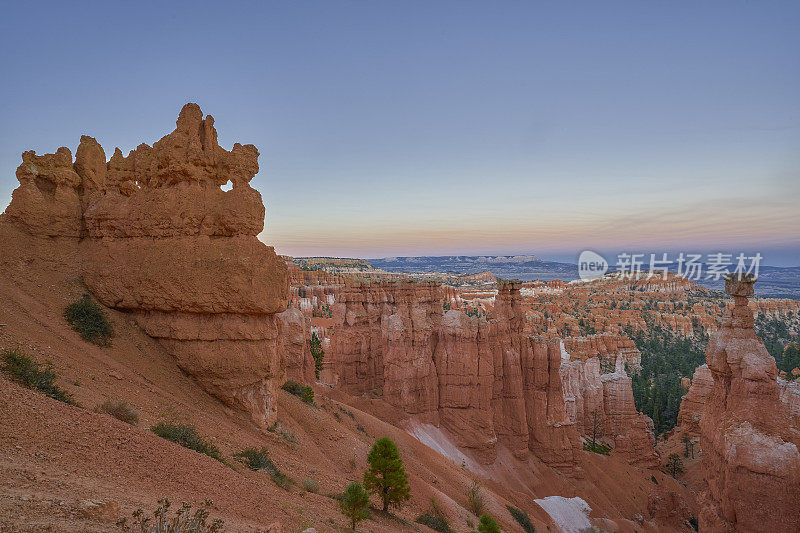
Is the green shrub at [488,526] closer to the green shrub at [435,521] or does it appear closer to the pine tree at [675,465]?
the green shrub at [435,521]

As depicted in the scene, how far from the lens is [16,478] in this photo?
6.23 meters

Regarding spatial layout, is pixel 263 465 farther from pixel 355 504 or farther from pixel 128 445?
pixel 128 445

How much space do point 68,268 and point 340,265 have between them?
475 ft

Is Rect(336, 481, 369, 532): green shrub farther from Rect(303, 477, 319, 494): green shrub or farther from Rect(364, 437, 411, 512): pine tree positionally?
Rect(364, 437, 411, 512): pine tree

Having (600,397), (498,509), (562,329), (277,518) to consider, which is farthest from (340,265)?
(277,518)

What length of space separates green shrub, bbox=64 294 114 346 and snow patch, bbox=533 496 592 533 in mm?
25897

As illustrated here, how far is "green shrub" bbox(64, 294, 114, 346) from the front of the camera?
1273 cm

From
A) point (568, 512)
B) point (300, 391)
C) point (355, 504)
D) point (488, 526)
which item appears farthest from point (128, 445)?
point (568, 512)

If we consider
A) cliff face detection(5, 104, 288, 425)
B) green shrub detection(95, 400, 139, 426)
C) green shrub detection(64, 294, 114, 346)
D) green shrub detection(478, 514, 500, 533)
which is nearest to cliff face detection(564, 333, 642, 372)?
green shrub detection(478, 514, 500, 533)

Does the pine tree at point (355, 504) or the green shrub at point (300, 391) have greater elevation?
the pine tree at point (355, 504)

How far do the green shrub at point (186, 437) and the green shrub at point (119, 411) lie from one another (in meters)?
0.44

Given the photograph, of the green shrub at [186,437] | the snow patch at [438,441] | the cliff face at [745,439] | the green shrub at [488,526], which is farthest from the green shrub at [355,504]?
the snow patch at [438,441]

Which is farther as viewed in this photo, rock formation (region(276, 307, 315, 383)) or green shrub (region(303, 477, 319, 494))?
rock formation (region(276, 307, 315, 383))

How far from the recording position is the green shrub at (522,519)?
74.5 feet
